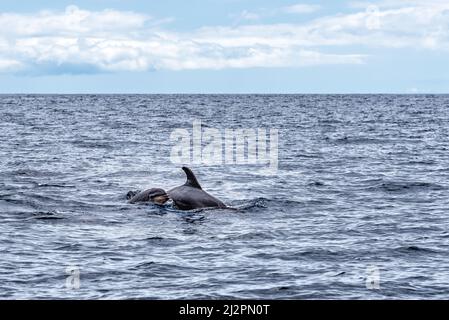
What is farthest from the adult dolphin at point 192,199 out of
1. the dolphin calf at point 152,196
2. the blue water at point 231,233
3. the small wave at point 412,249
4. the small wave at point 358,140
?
the small wave at point 358,140

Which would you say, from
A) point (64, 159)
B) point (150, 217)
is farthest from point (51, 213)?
point (64, 159)

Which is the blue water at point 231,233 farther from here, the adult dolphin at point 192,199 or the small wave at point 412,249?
the adult dolphin at point 192,199

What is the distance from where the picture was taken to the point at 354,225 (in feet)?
67.9

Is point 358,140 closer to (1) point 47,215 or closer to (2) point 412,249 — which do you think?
(1) point 47,215

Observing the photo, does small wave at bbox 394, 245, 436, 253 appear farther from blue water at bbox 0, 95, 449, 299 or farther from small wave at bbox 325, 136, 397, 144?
small wave at bbox 325, 136, 397, 144

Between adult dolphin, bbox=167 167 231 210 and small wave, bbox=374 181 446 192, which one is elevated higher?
adult dolphin, bbox=167 167 231 210

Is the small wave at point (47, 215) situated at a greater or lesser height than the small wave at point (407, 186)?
greater

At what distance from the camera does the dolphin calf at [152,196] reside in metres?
23.8

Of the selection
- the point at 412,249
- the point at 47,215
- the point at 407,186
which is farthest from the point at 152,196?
the point at 407,186

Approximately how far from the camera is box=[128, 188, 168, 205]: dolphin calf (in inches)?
936

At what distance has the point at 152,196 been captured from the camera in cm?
2400

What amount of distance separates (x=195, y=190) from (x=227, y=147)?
34.2 meters

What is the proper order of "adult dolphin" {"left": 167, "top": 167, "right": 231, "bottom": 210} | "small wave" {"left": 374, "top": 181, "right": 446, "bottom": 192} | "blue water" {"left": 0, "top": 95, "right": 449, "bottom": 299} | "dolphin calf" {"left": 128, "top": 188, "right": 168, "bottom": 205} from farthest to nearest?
"small wave" {"left": 374, "top": 181, "right": 446, "bottom": 192} < "dolphin calf" {"left": 128, "top": 188, "right": 168, "bottom": 205} < "adult dolphin" {"left": 167, "top": 167, "right": 231, "bottom": 210} < "blue water" {"left": 0, "top": 95, "right": 449, "bottom": 299}

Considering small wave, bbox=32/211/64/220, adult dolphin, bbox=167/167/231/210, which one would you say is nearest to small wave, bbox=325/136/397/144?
adult dolphin, bbox=167/167/231/210
